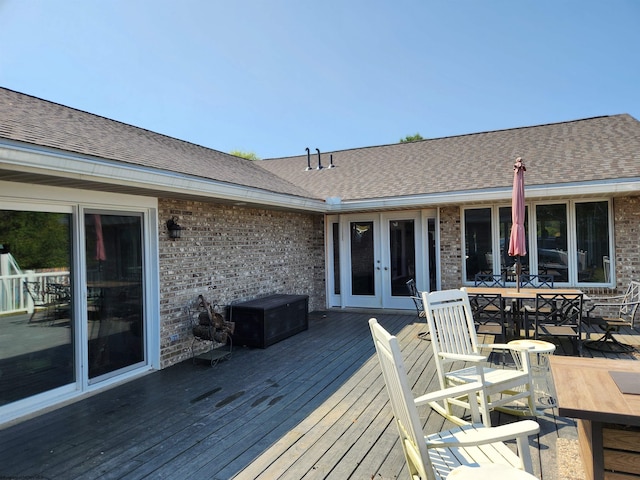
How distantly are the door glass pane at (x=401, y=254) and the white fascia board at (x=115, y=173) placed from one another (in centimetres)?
385

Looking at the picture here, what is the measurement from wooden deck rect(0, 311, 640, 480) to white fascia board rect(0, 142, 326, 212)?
7.60 ft

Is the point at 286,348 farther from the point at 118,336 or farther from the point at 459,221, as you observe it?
the point at 459,221

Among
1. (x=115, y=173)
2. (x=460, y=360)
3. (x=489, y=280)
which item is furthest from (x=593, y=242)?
(x=115, y=173)

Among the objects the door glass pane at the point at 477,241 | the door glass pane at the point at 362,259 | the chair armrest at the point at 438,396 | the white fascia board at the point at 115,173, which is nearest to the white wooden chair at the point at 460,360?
the chair armrest at the point at 438,396

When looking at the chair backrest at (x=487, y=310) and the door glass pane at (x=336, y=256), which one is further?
the door glass pane at (x=336, y=256)

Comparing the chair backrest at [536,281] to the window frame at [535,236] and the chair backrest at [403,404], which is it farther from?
the chair backrest at [403,404]

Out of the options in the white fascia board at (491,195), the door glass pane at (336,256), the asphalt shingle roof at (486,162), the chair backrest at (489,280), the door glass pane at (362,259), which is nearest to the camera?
the white fascia board at (491,195)

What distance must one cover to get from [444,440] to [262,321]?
440cm

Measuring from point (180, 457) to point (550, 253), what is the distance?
7.66 meters

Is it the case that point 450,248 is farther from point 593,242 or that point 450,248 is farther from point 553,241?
point 593,242

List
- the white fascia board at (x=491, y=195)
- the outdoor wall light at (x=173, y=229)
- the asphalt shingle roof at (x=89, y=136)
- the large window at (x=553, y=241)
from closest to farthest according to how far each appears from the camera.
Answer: the asphalt shingle roof at (x=89, y=136)
the outdoor wall light at (x=173, y=229)
the white fascia board at (x=491, y=195)
the large window at (x=553, y=241)

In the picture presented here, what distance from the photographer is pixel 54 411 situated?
161 inches

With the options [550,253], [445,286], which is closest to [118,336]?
[445,286]

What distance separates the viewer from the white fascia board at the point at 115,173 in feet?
10.5
